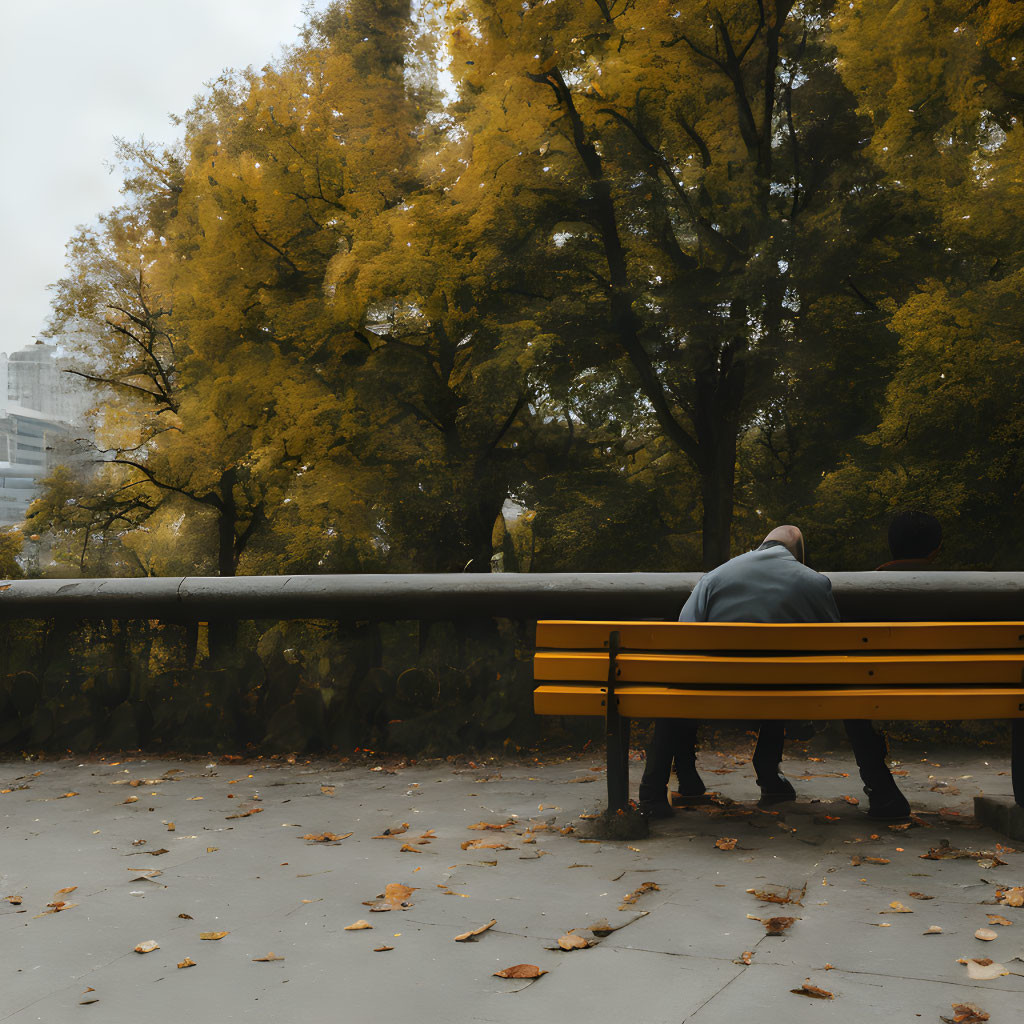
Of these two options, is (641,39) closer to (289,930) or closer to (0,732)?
(0,732)

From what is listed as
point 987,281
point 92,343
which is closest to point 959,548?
point 987,281

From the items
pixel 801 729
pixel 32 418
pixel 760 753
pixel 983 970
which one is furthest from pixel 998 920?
pixel 32 418

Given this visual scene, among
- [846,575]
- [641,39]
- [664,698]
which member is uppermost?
[641,39]

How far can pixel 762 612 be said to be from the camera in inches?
161

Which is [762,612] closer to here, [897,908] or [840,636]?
[840,636]

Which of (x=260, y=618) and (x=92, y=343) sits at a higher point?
(x=92, y=343)

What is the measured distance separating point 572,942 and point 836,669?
1535 mm

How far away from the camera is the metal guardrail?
502cm

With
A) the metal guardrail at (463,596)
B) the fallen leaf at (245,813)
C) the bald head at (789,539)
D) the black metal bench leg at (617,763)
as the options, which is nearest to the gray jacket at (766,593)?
the bald head at (789,539)

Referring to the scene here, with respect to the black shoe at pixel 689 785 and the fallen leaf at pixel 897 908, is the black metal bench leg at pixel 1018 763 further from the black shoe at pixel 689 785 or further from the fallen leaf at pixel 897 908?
the black shoe at pixel 689 785

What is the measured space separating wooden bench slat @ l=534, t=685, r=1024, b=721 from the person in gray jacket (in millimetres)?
356

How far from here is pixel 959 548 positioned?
12.2 metres

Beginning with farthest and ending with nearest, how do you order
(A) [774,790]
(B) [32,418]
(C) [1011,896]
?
1. (B) [32,418]
2. (A) [774,790]
3. (C) [1011,896]

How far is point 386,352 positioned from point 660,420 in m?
4.90
